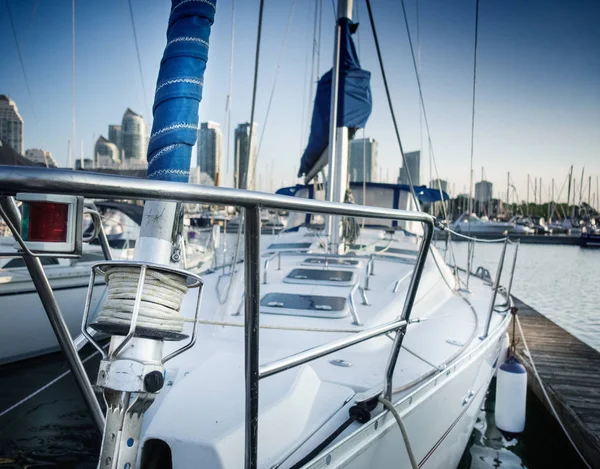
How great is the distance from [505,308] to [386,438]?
332 centimetres

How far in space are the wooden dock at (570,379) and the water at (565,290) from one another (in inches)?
69.5

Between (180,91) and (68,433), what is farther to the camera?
(68,433)

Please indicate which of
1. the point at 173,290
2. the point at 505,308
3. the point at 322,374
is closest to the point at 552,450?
the point at 505,308

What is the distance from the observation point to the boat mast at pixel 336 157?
428 centimetres

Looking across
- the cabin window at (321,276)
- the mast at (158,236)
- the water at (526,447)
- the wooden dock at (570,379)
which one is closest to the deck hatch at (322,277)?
the cabin window at (321,276)

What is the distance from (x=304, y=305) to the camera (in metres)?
3.13

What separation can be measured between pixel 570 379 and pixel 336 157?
380cm

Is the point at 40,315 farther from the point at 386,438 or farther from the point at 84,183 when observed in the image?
the point at 84,183

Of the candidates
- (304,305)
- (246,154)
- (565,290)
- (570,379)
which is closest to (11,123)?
(246,154)

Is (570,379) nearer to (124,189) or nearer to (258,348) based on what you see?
(258,348)

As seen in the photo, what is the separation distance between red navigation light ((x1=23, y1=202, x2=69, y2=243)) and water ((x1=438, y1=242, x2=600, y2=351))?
9384 millimetres

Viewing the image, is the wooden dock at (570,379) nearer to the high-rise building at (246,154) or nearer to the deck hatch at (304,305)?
the deck hatch at (304,305)

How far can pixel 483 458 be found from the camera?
4.45 m

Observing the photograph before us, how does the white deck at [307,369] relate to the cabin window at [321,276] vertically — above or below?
below
